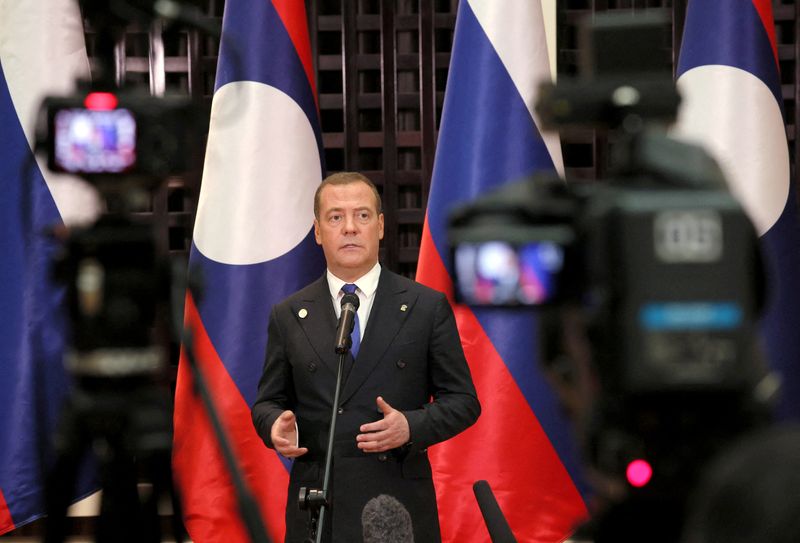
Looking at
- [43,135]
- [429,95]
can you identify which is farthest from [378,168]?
[43,135]

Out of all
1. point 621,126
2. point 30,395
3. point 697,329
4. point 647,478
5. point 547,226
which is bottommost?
point 30,395

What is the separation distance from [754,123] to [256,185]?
166cm

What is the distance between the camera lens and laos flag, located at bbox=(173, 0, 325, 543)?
11.4ft

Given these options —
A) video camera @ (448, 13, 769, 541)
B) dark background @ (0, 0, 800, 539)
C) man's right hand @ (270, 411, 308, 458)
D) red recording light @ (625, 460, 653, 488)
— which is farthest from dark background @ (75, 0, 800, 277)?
red recording light @ (625, 460, 653, 488)

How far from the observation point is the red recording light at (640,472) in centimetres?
114

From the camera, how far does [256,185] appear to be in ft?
11.6

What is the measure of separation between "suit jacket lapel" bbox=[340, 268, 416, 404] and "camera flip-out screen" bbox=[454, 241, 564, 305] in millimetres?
1476

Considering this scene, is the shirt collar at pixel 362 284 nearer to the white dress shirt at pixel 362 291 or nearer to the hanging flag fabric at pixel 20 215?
the white dress shirt at pixel 362 291

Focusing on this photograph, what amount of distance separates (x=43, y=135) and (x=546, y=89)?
0.69 m

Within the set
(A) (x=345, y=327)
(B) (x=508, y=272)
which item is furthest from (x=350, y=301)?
(B) (x=508, y=272)

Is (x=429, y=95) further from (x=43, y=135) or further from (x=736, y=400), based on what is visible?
(x=736, y=400)

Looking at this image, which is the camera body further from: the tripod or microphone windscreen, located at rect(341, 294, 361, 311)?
microphone windscreen, located at rect(341, 294, 361, 311)

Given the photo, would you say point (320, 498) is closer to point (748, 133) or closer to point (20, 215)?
point (20, 215)

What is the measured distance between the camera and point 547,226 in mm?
1189
